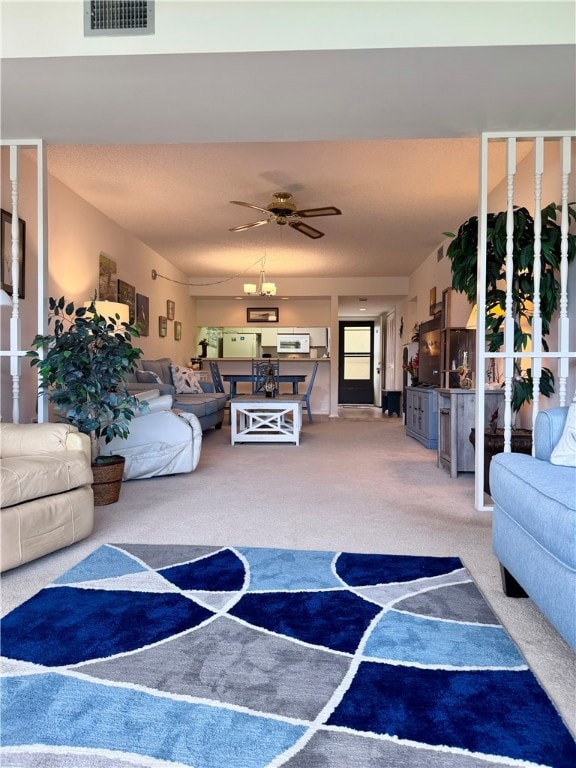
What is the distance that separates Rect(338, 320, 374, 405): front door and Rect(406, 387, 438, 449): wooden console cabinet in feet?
24.4

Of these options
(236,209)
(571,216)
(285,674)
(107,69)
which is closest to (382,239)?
(236,209)

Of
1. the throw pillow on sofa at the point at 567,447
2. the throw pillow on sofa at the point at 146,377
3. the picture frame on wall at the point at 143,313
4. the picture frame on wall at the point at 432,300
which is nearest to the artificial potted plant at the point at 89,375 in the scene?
the throw pillow on sofa at the point at 567,447

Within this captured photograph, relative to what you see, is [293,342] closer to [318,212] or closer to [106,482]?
[318,212]

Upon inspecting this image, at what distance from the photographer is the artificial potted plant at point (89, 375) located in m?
2.93

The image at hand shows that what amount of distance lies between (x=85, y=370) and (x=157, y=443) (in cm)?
94

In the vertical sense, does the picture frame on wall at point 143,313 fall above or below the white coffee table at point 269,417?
above

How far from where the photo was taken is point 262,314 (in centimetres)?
1023

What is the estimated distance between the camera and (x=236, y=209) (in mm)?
5566

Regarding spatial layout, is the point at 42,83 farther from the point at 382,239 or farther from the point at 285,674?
the point at 382,239

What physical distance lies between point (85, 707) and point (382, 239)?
645 cm

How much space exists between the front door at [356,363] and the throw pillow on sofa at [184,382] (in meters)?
7.29

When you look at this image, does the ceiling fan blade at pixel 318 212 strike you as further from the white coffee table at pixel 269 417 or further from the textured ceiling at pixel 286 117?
the white coffee table at pixel 269 417

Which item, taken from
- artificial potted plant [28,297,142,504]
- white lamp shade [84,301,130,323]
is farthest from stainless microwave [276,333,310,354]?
artificial potted plant [28,297,142,504]

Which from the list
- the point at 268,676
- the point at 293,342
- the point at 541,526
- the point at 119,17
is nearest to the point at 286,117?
the point at 119,17
